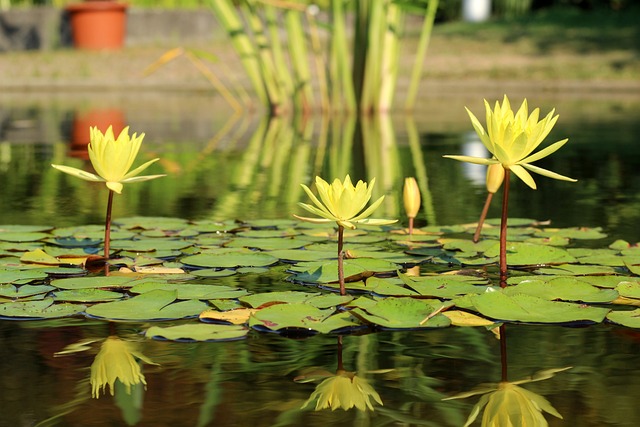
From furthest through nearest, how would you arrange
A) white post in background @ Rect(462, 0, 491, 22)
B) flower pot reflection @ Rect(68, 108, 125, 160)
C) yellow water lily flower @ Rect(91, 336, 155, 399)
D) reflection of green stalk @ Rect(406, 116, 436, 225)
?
white post in background @ Rect(462, 0, 491, 22) < flower pot reflection @ Rect(68, 108, 125, 160) < reflection of green stalk @ Rect(406, 116, 436, 225) < yellow water lily flower @ Rect(91, 336, 155, 399)

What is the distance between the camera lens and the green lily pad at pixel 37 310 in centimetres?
230

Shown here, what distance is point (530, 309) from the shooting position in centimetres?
231

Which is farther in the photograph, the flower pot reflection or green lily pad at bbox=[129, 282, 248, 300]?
the flower pot reflection

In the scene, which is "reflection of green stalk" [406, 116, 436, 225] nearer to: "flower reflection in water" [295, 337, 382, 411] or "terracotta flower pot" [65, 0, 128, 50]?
"flower reflection in water" [295, 337, 382, 411]

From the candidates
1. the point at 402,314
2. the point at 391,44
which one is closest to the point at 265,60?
the point at 391,44

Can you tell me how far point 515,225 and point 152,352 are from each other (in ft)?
5.67

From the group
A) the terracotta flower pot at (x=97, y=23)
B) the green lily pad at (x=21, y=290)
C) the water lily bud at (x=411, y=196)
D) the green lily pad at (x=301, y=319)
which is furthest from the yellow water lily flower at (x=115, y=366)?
the terracotta flower pot at (x=97, y=23)

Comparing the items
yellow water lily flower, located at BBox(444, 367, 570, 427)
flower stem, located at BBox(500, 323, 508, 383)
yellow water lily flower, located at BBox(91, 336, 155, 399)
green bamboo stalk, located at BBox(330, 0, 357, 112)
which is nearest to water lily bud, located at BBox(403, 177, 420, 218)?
flower stem, located at BBox(500, 323, 508, 383)

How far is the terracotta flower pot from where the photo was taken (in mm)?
13742

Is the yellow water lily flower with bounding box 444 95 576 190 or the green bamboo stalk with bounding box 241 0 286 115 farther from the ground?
the green bamboo stalk with bounding box 241 0 286 115

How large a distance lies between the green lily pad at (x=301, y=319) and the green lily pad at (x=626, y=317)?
50 centimetres

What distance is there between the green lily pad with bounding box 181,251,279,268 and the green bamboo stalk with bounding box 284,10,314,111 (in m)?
5.29

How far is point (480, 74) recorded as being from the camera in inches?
461

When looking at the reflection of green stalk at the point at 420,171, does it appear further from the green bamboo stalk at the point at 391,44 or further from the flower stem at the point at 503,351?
the flower stem at the point at 503,351
